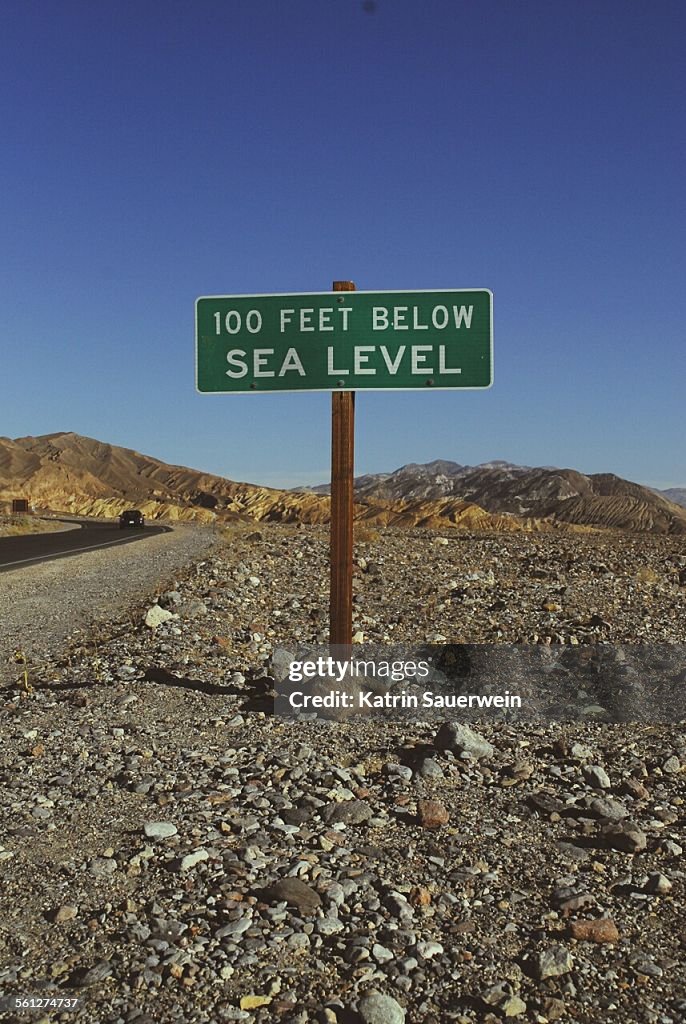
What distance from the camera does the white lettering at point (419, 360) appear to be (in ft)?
19.6

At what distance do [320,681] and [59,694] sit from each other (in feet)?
7.31

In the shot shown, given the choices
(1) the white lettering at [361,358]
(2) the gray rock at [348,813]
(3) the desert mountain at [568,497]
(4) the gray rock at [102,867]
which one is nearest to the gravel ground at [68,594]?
(1) the white lettering at [361,358]

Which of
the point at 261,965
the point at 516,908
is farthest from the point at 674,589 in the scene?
the point at 261,965

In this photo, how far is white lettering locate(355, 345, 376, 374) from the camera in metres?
6.02

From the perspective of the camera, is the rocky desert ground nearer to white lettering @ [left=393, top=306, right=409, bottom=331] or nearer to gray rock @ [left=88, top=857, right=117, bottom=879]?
gray rock @ [left=88, top=857, right=117, bottom=879]

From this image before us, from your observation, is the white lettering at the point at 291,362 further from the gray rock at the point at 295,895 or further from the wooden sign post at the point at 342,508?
the gray rock at the point at 295,895

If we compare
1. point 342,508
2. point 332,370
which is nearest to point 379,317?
point 332,370

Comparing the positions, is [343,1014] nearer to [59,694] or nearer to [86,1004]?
[86,1004]

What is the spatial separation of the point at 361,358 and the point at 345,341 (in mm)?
168

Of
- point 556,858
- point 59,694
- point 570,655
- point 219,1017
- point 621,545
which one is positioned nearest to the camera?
point 219,1017

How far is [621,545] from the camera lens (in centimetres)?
2178

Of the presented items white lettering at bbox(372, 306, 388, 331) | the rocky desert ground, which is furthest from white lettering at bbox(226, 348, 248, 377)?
the rocky desert ground

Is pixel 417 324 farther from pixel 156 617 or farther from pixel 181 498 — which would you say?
pixel 181 498

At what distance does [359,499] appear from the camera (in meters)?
94.2
